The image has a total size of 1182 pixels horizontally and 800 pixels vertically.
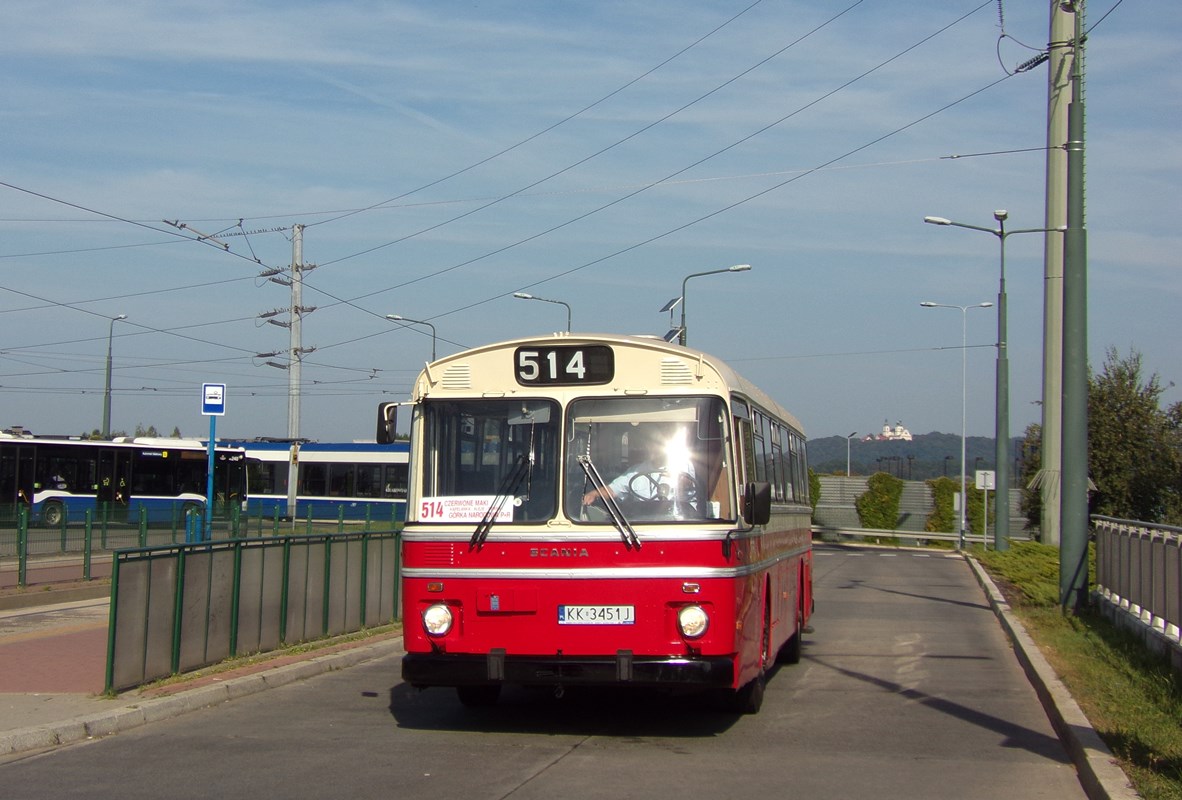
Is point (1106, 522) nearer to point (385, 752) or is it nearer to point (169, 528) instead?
point (385, 752)

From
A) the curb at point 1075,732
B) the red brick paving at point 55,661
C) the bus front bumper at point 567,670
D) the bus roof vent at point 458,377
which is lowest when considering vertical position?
the red brick paving at point 55,661

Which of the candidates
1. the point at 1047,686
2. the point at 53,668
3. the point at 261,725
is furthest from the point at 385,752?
the point at 1047,686

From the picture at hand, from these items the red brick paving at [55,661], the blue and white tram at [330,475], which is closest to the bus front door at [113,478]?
the blue and white tram at [330,475]

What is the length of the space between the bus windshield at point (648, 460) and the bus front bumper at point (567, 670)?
98 cm

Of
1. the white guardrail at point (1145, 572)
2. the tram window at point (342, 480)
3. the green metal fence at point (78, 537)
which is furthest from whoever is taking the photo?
the tram window at point (342, 480)

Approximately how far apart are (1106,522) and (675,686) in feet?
39.1

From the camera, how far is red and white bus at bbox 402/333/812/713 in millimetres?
8711

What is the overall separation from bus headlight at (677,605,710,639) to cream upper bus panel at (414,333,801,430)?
61.3 inches

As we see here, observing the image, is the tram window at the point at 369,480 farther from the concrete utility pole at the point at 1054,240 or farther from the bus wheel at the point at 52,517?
the concrete utility pole at the point at 1054,240

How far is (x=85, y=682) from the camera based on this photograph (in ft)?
35.9

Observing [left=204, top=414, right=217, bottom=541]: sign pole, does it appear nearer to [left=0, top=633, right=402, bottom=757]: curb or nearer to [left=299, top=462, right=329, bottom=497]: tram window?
[left=0, top=633, right=402, bottom=757]: curb

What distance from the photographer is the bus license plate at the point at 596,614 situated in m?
8.74

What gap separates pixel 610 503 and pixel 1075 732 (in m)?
3.54

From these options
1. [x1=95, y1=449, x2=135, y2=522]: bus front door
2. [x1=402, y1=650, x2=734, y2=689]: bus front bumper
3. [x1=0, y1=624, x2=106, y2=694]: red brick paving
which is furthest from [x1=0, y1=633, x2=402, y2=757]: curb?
[x1=95, y1=449, x2=135, y2=522]: bus front door
